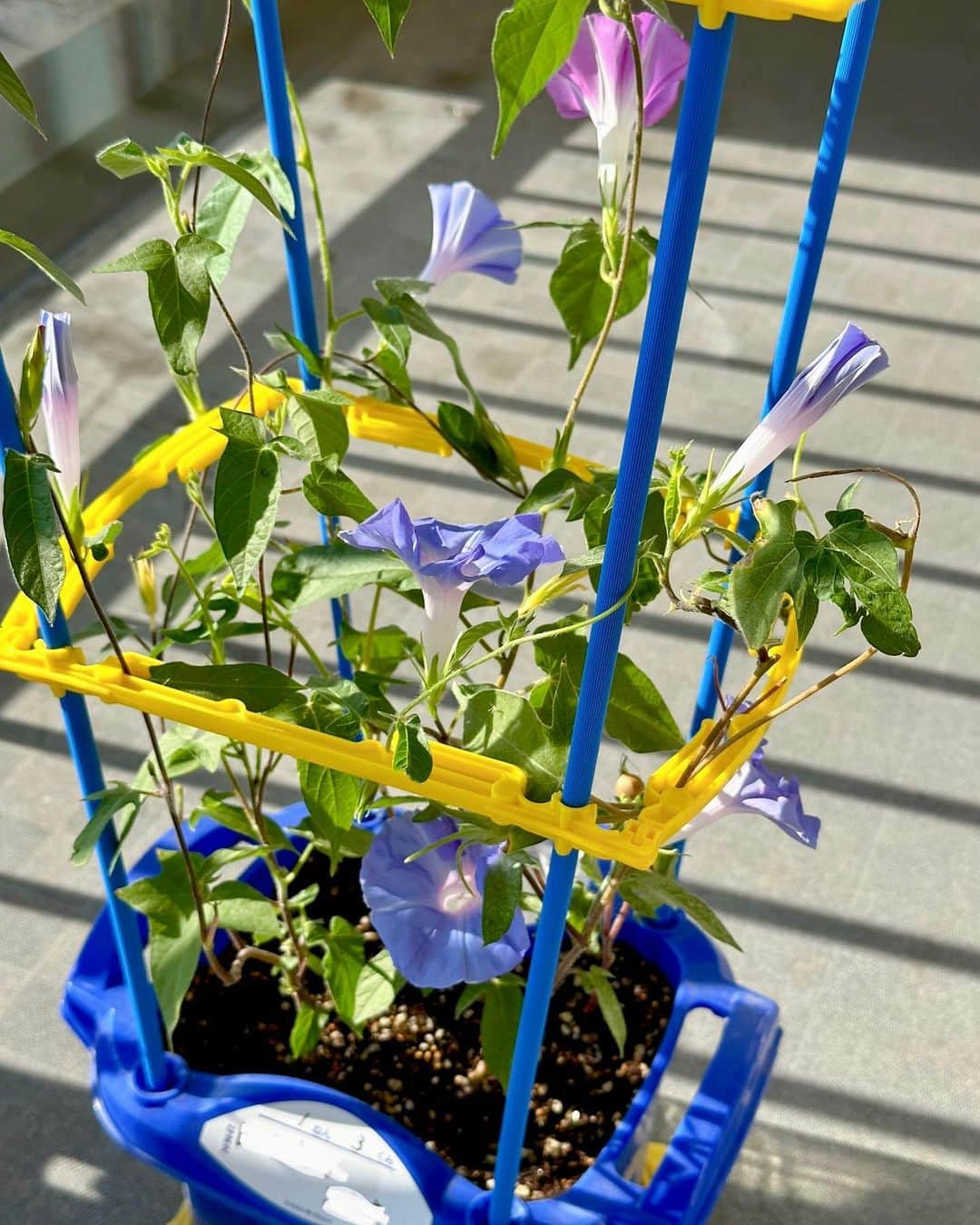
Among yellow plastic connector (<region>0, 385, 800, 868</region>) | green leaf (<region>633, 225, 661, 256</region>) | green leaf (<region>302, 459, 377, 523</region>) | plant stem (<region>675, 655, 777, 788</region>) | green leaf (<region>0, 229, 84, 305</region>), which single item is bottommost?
yellow plastic connector (<region>0, 385, 800, 868</region>)

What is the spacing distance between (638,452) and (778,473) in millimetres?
1695

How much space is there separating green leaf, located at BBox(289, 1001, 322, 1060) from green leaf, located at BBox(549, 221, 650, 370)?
1.49ft

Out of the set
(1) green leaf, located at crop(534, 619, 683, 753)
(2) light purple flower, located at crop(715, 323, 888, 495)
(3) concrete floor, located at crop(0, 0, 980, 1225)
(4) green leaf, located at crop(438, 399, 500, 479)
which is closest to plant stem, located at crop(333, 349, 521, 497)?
(4) green leaf, located at crop(438, 399, 500, 479)

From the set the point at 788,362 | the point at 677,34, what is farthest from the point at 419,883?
the point at 677,34

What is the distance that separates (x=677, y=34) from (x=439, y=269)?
22cm

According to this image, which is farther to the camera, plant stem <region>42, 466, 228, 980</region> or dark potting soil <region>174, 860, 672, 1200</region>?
dark potting soil <region>174, 860, 672, 1200</region>

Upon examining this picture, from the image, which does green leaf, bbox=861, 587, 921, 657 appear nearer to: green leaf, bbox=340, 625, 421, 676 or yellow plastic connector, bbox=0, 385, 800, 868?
yellow plastic connector, bbox=0, 385, 800, 868

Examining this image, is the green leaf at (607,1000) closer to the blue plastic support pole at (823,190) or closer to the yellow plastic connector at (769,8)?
the blue plastic support pole at (823,190)

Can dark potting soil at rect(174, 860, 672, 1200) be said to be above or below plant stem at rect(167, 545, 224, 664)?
below

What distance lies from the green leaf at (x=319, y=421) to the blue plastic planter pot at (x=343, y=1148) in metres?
0.41

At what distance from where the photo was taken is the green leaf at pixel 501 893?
0.77 metres

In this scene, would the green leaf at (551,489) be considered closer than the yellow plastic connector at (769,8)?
No

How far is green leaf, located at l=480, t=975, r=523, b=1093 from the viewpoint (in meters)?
0.93

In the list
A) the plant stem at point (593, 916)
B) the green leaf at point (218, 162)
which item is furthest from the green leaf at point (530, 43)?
the plant stem at point (593, 916)
